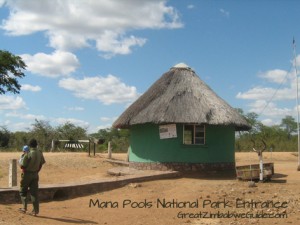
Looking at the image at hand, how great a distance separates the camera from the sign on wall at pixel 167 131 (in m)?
14.0

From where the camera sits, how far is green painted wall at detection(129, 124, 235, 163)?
1410 centimetres

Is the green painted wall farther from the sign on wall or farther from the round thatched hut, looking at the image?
the sign on wall

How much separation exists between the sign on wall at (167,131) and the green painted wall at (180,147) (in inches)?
6.1

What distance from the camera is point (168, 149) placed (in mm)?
14172

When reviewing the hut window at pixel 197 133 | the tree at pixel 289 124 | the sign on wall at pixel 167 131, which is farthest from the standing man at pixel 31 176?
the tree at pixel 289 124

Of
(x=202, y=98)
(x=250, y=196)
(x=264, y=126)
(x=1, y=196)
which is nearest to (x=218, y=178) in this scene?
(x=202, y=98)

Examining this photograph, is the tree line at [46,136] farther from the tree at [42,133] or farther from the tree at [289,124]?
the tree at [289,124]

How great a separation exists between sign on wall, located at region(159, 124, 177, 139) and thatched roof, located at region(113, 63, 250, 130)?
0.44 m

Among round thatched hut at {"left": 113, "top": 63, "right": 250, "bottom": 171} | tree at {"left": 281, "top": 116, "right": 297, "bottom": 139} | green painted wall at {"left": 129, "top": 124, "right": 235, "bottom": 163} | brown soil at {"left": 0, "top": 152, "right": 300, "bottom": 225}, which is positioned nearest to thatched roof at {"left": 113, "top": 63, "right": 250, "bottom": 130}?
round thatched hut at {"left": 113, "top": 63, "right": 250, "bottom": 171}

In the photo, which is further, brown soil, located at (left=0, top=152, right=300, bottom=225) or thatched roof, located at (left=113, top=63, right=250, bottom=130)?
thatched roof, located at (left=113, top=63, right=250, bottom=130)

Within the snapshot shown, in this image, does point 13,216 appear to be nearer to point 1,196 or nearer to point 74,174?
point 1,196

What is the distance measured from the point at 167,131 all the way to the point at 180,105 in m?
0.95

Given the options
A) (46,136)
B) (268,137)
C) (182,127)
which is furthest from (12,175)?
(268,137)

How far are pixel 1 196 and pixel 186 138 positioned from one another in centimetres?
783
